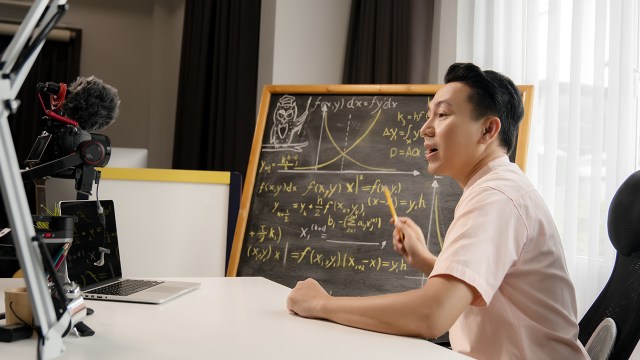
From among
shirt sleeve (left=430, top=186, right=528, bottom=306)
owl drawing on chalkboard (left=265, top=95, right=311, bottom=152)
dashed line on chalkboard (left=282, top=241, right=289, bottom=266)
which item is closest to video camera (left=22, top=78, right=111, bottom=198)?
shirt sleeve (left=430, top=186, right=528, bottom=306)

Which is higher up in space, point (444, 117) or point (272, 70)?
point (272, 70)

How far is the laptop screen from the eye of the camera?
4.85 ft

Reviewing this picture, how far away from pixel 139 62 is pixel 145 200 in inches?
144

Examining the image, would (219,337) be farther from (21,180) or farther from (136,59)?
(136,59)

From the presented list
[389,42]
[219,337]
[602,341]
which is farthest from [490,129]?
[389,42]

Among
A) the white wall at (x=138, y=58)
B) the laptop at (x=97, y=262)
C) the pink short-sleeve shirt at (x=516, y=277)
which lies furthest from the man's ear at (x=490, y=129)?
the white wall at (x=138, y=58)

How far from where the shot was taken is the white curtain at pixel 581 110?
81.3 inches

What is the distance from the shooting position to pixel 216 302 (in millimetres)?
1338

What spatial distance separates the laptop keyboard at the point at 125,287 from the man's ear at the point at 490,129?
31.7 inches

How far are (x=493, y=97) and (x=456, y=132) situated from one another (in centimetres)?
11

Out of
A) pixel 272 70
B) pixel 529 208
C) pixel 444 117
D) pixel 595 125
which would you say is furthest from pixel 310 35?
pixel 529 208

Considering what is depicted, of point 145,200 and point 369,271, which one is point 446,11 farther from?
point 145,200

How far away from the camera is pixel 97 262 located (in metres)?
1.54

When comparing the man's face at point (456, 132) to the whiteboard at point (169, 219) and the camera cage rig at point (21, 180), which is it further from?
the whiteboard at point (169, 219)
